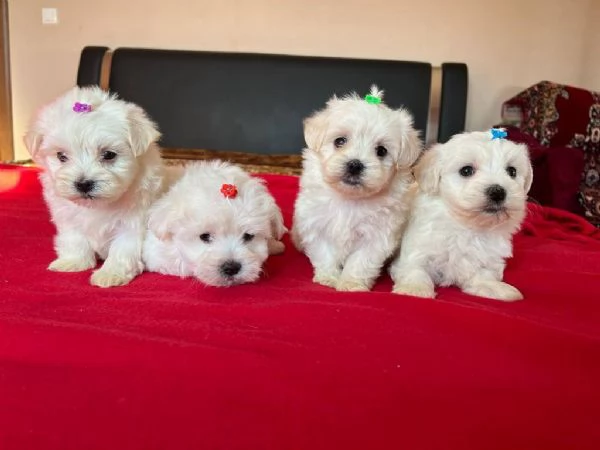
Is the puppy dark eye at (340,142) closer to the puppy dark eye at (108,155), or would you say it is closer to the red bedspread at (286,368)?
the red bedspread at (286,368)

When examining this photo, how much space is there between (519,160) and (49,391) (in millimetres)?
1779

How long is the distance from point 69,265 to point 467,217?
61.7 inches

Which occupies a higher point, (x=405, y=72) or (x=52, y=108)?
(x=405, y=72)

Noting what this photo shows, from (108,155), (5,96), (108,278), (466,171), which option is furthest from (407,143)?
(5,96)

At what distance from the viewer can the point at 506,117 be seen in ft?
15.8

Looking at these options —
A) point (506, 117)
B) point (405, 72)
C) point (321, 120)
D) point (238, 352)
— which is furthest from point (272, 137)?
point (238, 352)

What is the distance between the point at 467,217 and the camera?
2.05m

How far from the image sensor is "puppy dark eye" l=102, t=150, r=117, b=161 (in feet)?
6.41

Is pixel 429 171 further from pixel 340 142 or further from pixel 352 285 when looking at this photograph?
pixel 352 285

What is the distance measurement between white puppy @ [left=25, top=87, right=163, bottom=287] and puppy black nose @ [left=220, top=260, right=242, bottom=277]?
0.39 meters

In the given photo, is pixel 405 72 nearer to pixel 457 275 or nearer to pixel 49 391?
pixel 457 275

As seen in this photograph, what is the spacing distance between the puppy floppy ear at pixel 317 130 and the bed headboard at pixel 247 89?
8.69ft

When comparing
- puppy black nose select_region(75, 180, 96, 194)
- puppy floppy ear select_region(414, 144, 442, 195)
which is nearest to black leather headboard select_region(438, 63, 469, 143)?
puppy floppy ear select_region(414, 144, 442, 195)

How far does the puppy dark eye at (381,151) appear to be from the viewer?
6.74 feet
